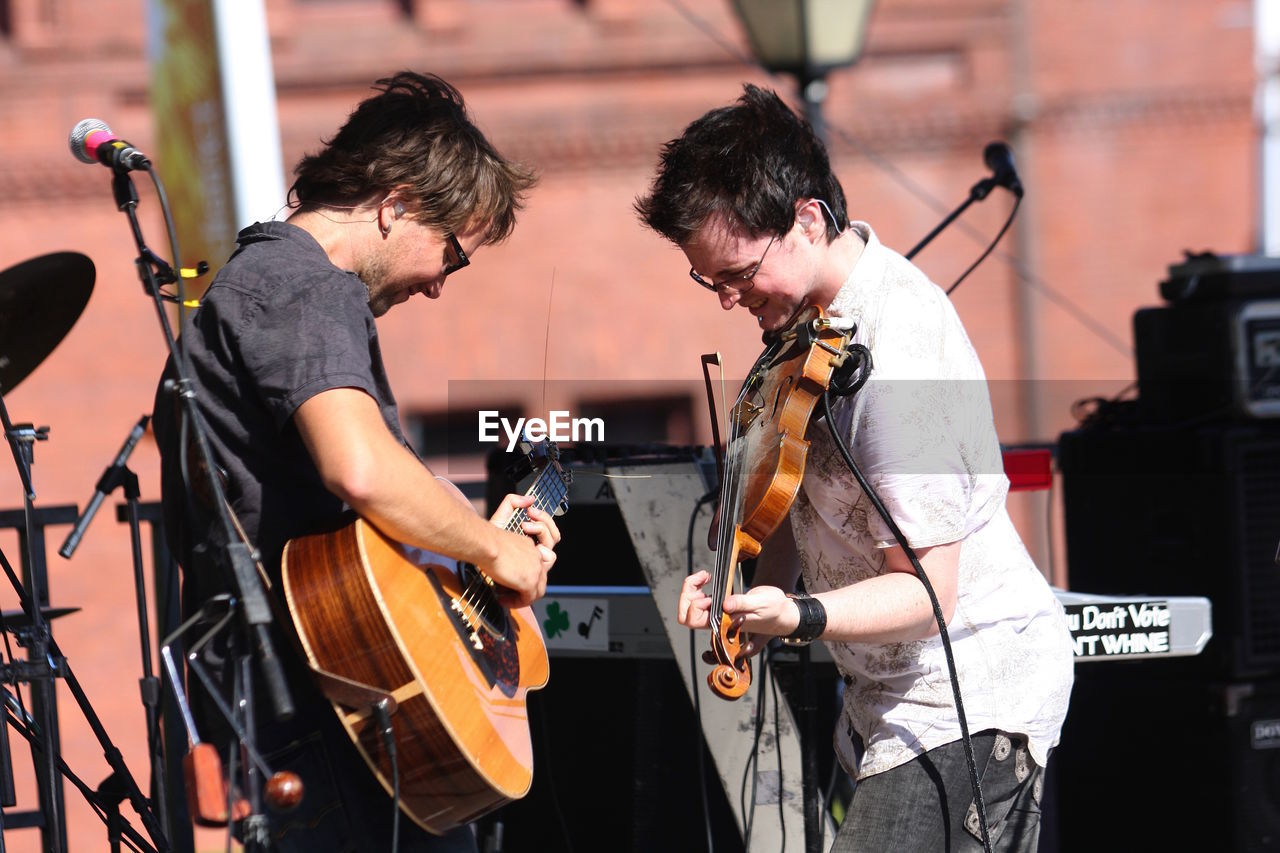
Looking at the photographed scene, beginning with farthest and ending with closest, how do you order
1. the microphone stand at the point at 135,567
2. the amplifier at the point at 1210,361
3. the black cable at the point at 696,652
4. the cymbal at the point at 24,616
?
the amplifier at the point at 1210,361
the cymbal at the point at 24,616
the black cable at the point at 696,652
the microphone stand at the point at 135,567

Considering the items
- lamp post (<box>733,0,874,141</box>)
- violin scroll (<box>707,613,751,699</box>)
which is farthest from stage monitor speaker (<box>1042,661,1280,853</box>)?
lamp post (<box>733,0,874,141</box>)

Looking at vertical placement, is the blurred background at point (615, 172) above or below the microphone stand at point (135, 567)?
above

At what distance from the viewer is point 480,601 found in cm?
235

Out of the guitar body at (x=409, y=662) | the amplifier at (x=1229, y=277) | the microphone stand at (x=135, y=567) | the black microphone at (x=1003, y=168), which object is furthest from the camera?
the black microphone at (x=1003, y=168)

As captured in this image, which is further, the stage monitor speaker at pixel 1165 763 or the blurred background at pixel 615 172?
the blurred background at pixel 615 172

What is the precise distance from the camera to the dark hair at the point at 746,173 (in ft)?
7.07

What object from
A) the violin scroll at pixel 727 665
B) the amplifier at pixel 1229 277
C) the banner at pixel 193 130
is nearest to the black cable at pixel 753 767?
the violin scroll at pixel 727 665

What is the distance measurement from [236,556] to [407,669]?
306mm

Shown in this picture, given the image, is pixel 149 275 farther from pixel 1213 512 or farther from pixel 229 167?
pixel 1213 512

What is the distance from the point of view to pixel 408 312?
8656 mm

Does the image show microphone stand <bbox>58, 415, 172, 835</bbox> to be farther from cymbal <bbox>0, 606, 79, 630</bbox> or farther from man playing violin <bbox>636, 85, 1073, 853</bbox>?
man playing violin <bbox>636, 85, 1073, 853</bbox>

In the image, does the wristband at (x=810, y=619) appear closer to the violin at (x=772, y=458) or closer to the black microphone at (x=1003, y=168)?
the violin at (x=772, y=458)

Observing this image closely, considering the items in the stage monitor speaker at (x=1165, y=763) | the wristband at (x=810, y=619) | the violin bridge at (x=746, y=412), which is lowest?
the stage monitor speaker at (x=1165, y=763)

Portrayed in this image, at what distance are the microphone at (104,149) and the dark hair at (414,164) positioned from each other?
0.95 feet
